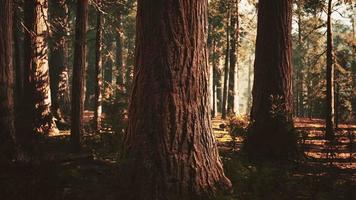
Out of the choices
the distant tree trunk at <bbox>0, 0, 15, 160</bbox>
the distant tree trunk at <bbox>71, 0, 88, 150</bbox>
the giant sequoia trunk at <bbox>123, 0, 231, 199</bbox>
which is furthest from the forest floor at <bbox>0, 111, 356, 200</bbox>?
the distant tree trunk at <bbox>71, 0, 88, 150</bbox>

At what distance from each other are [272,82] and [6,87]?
17.9ft

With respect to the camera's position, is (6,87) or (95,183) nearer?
(95,183)

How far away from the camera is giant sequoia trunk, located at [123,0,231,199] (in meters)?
4.94

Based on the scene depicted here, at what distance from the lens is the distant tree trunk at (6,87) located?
6.53 m

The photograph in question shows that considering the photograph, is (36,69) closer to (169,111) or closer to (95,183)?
(95,183)

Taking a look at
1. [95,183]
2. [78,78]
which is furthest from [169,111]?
[78,78]

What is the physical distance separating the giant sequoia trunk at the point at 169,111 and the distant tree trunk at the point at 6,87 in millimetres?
2484

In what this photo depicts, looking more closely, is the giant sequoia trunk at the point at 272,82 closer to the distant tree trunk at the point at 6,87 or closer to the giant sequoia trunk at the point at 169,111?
the giant sequoia trunk at the point at 169,111

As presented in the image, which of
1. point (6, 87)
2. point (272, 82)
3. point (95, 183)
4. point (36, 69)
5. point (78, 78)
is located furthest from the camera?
point (36, 69)

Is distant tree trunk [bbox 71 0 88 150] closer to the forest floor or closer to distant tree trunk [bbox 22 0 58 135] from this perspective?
distant tree trunk [bbox 22 0 58 135]

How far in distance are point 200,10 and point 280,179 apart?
2.79 meters

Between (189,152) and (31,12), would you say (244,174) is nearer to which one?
(189,152)

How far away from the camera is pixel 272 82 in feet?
29.6

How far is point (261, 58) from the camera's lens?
30.3ft
